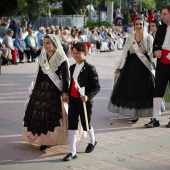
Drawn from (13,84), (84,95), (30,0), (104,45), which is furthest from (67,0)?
(84,95)

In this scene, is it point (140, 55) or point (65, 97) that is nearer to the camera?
point (65, 97)

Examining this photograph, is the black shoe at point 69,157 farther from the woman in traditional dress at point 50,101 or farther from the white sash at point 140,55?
the white sash at point 140,55

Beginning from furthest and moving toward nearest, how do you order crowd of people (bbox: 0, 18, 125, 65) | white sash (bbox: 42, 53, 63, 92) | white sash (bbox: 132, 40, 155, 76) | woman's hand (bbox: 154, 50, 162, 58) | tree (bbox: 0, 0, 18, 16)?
tree (bbox: 0, 0, 18, 16)
crowd of people (bbox: 0, 18, 125, 65)
white sash (bbox: 132, 40, 155, 76)
woman's hand (bbox: 154, 50, 162, 58)
white sash (bbox: 42, 53, 63, 92)

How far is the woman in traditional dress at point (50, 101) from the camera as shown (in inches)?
252

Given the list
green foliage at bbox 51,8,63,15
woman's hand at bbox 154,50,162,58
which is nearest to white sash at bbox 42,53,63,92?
→ woman's hand at bbox 154,50,162,58

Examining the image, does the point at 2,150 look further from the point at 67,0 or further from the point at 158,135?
the point at 67,0

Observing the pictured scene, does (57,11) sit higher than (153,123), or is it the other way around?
(57,11)

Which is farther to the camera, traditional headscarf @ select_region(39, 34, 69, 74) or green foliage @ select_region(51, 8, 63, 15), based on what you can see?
green foliage @ select_region(51, 8, 63, 15)

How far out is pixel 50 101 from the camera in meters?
6.42

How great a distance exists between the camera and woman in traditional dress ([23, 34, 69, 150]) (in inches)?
252

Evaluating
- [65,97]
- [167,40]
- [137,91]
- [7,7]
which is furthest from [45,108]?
[7,7]

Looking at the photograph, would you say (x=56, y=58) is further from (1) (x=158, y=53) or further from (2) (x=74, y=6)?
(2) (x=74, y=6)

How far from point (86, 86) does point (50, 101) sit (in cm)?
59

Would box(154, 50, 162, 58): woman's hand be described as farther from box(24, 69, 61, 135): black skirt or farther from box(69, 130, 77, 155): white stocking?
box(69, 130, 77, 155): white stocking
